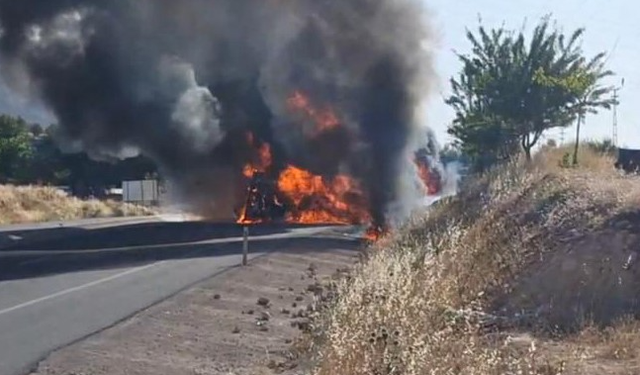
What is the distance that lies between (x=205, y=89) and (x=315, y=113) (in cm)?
569

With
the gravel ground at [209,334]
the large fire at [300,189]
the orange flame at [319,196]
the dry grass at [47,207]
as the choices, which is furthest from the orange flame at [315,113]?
the gravel ground at [209,334]

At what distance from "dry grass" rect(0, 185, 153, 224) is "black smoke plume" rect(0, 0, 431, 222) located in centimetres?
768

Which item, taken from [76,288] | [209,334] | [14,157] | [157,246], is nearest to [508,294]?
[209,334]

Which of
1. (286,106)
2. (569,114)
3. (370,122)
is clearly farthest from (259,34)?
(569,114)

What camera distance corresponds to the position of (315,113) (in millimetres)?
38250

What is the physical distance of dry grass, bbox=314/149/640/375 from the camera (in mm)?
8648

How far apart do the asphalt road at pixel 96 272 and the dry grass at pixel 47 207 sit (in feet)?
33.6

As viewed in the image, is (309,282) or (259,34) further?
(259,34)

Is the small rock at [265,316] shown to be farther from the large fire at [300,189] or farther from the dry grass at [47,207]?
the dry grass at [47,207]

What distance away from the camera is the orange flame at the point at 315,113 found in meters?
38.0

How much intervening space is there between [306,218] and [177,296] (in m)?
22.3

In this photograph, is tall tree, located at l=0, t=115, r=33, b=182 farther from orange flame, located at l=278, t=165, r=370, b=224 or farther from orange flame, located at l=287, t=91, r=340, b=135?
orange flame, located at l=287, t=91, r=340, b=135

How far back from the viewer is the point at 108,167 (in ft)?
214

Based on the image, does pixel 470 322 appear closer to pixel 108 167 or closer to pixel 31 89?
pixel 31 89
